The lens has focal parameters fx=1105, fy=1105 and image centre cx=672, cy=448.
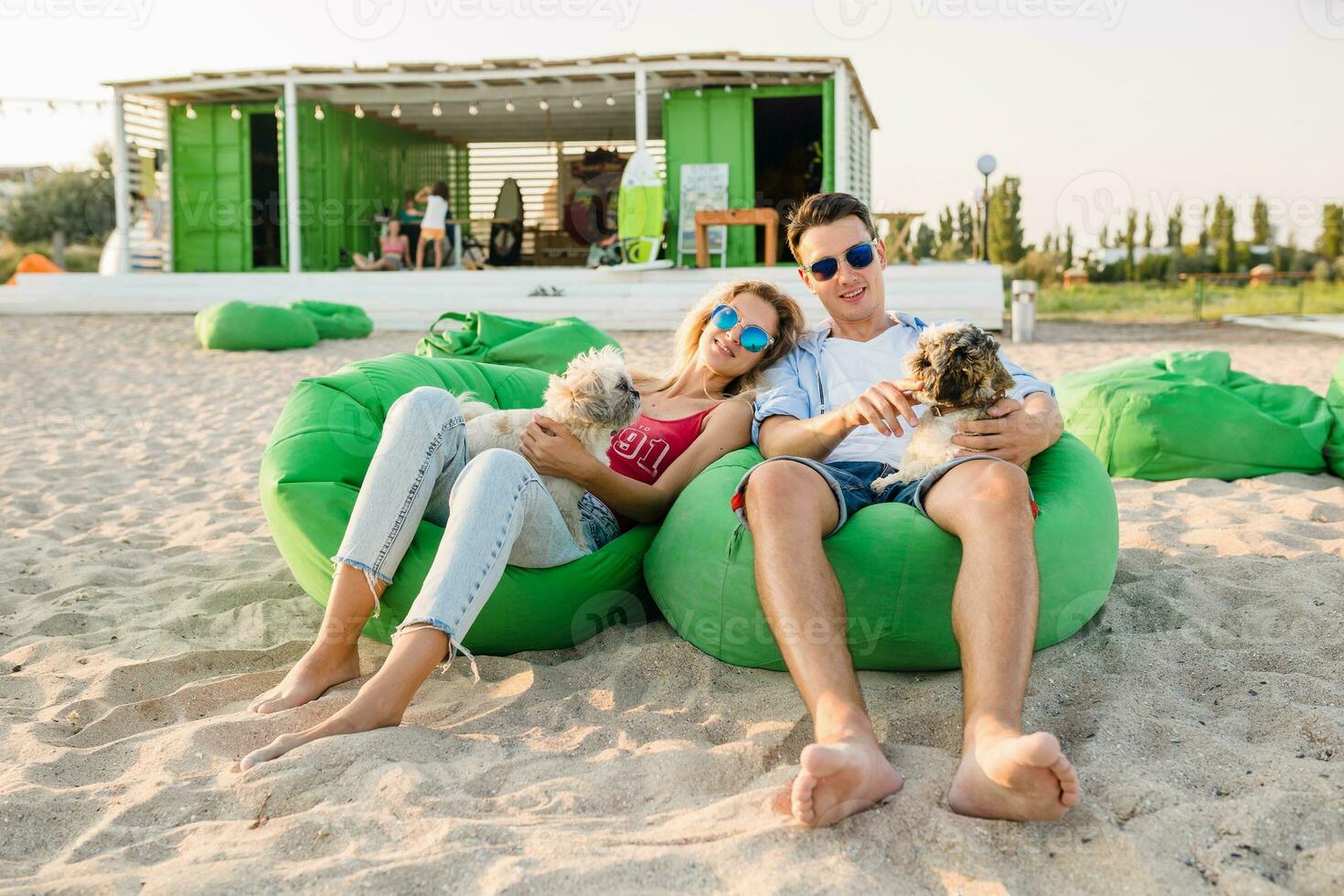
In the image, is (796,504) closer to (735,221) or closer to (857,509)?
(857,509)

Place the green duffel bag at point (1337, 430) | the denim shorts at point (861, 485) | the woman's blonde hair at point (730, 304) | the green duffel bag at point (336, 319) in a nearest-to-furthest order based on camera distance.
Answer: the denim shorts at point (861, 485) → the woman's blonde hair at point (730, 304) → the green duffel bag at point (1337, 430) → the green duffel bag at point (336, 319)

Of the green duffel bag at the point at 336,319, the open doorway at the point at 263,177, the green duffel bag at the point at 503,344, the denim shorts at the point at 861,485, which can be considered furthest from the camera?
the open doorway at the point at 263,177

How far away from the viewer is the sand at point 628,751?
6.37 feet

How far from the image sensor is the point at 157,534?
14.8 ft

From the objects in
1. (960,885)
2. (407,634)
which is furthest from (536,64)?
(960,885)

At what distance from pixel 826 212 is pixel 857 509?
3.33 feet

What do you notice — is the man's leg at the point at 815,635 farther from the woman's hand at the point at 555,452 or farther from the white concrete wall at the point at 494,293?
the white concrete wall at the point at 494,293

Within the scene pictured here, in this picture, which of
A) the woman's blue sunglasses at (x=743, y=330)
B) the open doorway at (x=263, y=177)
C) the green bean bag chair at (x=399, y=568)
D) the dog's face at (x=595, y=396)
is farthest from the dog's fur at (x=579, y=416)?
the open doorway at (x=263, y=177)

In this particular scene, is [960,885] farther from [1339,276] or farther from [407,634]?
[1339,276]

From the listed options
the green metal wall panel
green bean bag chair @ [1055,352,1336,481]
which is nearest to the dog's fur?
green bean bag chair @ [1055,352,1336,481]

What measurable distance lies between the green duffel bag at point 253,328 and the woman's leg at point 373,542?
8.60 m

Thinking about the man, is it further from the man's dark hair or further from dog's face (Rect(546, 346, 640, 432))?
dog's face (Rect(546, 346, 640, 432))

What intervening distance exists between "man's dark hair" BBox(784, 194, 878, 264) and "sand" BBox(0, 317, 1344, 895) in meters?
1.34

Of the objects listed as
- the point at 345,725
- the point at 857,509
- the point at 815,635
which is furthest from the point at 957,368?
the point at 345,725
